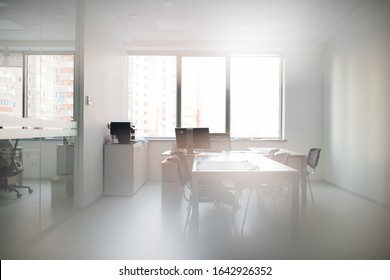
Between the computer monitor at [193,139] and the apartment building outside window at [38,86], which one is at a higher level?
the apartment building outside window at [38,86]

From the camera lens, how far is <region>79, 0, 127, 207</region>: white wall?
435cm

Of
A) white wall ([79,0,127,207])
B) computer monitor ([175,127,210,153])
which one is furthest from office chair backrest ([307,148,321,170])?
white wall ([79,0,127,207])

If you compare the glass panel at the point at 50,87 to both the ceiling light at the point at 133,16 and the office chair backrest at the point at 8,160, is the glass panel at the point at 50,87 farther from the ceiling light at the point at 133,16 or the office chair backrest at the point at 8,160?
the ceiling light at the point at 133,16

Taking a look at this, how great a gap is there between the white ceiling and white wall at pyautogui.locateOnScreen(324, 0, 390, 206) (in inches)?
14.1

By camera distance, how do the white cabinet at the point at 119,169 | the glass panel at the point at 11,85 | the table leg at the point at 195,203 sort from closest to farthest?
the glass panel at the point at 11,85, the table leg at the point at 195,203, the white cabinet at the point at 119,169

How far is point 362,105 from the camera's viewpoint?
5316mm

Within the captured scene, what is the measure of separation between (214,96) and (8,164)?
5.18m

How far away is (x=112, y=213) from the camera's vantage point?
418cm

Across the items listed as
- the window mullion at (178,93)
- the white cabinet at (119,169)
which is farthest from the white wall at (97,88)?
the window mullion at (178,93)

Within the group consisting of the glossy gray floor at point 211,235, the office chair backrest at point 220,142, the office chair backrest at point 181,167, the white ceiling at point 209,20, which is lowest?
the glossy gray floor at point 211,235

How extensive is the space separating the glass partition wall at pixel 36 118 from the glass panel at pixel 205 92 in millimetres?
3510

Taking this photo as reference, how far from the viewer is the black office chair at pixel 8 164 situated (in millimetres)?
2715

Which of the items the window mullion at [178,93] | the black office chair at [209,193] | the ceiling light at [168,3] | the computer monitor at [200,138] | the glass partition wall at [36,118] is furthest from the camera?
the window mullion at [178,93]

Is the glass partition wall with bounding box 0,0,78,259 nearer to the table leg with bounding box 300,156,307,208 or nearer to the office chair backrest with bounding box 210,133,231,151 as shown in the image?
the office chair backrest with bounding box 210,133,231,151
